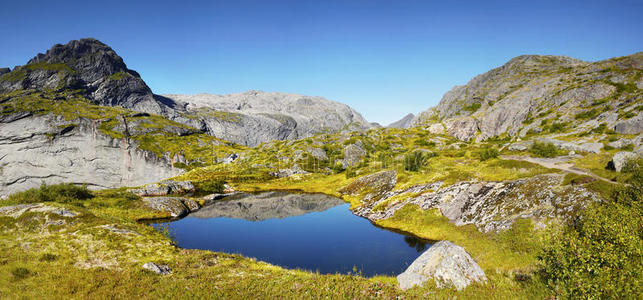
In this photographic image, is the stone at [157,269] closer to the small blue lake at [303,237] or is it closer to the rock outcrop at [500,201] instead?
the small blue lake at [303,237]

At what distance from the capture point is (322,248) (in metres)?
41.3

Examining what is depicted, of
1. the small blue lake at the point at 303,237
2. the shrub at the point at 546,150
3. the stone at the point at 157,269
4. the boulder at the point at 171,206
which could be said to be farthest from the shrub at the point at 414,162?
the stone at the point at 157,269

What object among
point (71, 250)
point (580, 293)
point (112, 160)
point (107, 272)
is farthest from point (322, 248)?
point (112, 160)

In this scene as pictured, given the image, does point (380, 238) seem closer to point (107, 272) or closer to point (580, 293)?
point (580, 293)

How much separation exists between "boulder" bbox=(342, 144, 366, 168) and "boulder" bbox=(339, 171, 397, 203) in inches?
2681

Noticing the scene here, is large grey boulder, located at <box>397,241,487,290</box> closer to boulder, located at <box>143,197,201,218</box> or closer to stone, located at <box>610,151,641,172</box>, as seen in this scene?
stone, located at <box>610,151,641,172</box>

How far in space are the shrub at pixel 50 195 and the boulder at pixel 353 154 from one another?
396 feet

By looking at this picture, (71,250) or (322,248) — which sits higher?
(71,250)

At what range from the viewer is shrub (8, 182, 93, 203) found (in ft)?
163

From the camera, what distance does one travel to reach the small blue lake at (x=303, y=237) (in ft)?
116

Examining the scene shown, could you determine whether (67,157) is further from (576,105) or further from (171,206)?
(576,105)

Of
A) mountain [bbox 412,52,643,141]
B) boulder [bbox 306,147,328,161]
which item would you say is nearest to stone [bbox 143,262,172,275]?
mountain [bbox 412,52,643,141]

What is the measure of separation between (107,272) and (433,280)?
87.3ft

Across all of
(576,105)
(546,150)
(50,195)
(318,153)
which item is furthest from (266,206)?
(576,105)
